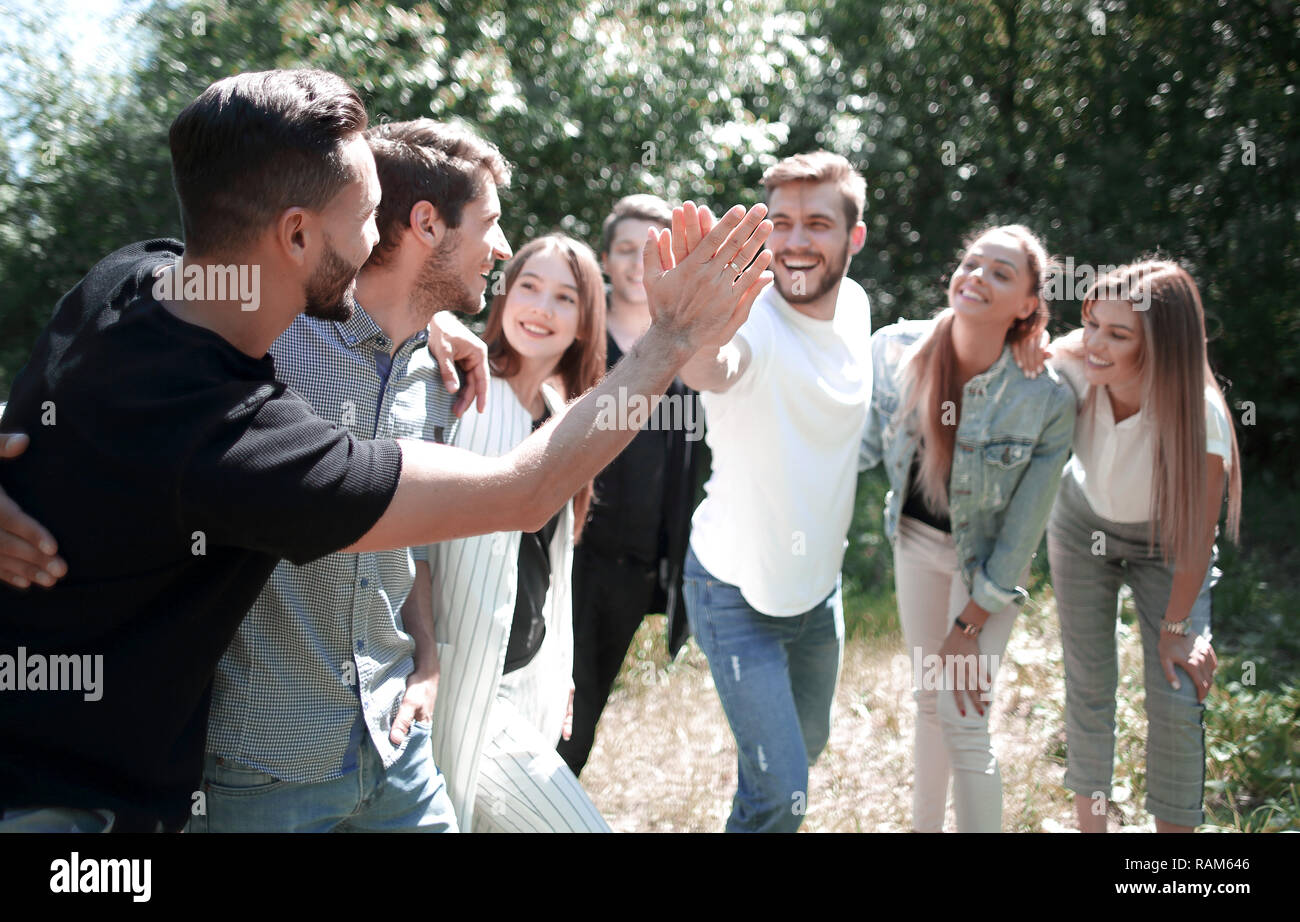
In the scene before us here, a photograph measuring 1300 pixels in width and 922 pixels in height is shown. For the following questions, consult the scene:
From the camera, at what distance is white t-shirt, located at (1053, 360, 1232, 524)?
12.0 feet

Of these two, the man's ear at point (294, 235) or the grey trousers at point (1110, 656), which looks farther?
the grey trousers at point (1110, 656)

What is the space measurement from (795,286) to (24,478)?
236 centimetres

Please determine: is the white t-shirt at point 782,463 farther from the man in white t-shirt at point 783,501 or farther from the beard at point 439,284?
the beard at point 439,284

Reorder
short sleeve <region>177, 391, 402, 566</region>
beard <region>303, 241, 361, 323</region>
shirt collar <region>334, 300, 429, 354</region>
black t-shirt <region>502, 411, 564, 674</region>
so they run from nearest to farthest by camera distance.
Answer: short sleeve <region>177, 391, 402, 566</region> < beard <region>303, 241, 361, 323</region> < shirt collar <region>334, 300, 429, 354</region> < black t-shirt <region>502, 411, 564, 674</region>

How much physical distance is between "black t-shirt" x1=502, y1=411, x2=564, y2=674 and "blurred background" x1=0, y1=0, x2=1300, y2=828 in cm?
298

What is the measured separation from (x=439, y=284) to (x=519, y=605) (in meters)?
1.03

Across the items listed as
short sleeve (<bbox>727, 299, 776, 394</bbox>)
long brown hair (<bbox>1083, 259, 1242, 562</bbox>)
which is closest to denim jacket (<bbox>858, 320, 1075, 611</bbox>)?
long brown hair (<bbox>1083, 259, 1242, 562</bbox>)

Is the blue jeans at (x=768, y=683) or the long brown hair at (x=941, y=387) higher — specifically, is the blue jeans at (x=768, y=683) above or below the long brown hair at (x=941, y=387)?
below

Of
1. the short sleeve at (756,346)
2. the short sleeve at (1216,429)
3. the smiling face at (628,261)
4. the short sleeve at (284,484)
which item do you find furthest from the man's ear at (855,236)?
the short sleeve at (284,484)

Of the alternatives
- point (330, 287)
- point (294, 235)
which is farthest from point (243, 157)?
point (330, 287)

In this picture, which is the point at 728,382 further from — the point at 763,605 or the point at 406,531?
the point at 406,531

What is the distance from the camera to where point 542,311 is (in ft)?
11.4

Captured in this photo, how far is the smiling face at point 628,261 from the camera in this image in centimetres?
464

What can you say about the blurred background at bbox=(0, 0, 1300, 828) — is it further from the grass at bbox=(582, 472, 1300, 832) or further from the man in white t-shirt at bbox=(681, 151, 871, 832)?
the man in white t-shirt at bbox=(681, 151, 871, 832)
